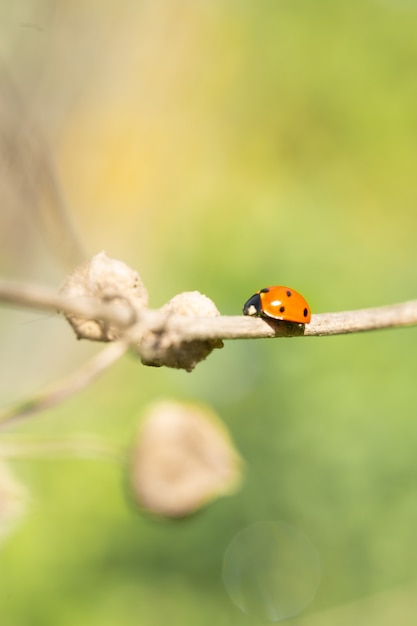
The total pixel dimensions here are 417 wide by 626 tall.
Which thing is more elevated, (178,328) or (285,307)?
(285,307)

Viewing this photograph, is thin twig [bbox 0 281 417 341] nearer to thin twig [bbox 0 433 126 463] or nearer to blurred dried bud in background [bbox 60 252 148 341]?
blurred dried bud in background [bbox 60 252 148 341]

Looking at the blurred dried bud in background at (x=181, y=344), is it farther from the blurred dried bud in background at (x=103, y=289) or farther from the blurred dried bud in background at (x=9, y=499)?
the blurred dried bud in background at (x=9, y=499)

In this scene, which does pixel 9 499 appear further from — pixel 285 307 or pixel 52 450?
pixel 285 307


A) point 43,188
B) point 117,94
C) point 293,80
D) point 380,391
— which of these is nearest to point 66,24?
point 117,94

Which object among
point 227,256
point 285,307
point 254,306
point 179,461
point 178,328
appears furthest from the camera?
point 227,256

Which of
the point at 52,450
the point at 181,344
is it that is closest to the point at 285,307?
the point at 181,344

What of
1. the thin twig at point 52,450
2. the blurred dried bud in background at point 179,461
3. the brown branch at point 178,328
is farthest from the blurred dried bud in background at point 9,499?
the brown branch at point 178,328
